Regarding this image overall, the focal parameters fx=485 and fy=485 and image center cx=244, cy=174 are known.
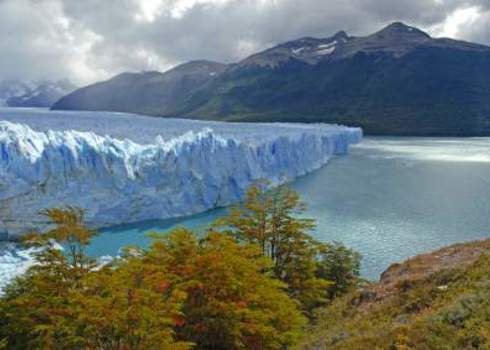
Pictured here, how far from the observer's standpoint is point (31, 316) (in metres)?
7.23

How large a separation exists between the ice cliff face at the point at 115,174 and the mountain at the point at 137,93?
102952 millimetres

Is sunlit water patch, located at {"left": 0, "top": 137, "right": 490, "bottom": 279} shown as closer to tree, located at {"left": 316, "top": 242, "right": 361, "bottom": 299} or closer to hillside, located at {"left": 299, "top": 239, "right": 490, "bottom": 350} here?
tree, located at {"left": 316, "top": 242, "right": 361, "bottom": 299}

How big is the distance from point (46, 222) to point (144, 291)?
13792mm

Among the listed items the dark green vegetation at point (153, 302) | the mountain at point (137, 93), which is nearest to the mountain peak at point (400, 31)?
the mountain at point (137, 93)

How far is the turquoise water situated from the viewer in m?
18.4

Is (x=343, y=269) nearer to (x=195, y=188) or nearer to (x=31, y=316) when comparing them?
(x=31, y=316)

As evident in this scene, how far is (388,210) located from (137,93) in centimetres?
11942

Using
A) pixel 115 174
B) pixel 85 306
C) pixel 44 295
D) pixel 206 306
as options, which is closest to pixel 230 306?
pixel 206 306

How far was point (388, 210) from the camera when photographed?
23984 millimetres

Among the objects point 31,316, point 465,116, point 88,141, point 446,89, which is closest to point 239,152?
point 88,141

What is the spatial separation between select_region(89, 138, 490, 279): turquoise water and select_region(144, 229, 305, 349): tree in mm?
5323

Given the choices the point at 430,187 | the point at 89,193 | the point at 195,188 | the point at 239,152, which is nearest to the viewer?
the point at 89,193

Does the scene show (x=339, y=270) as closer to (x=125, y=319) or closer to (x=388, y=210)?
(x=125, y=319)

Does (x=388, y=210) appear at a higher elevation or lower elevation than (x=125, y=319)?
lower
